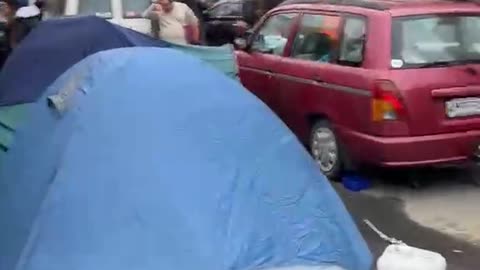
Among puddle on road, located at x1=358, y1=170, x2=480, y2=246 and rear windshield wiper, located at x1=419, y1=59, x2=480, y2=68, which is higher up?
rear windshield wiper, located at x1=419, y1=59, x2=480, y2=68

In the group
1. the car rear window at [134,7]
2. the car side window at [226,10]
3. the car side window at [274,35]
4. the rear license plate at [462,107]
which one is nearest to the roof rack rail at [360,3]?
the car side window at [274,35]

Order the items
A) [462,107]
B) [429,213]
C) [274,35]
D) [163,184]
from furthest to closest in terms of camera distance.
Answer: [274,35] → [462,107] → [429,213] → [163,184]

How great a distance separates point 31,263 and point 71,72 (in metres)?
1.24

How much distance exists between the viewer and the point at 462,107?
8500 millimetres

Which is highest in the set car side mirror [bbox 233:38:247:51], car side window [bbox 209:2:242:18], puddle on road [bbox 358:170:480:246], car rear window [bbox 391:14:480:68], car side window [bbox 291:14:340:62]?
car rear window [bbox 391:14:480:68]

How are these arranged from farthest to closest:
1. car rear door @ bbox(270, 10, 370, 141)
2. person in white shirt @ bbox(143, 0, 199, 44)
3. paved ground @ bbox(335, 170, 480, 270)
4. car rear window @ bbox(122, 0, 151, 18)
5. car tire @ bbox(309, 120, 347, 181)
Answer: car rear window @ bbox(122, 0, 151, 18)
person in white shirt @ bbox(143, 0, 199, 44)
car tire @ bbox(309, 120, 347, 181)
car rear door @ bbox(270, 10, 370, 141)
paved ground @ bbox(335, 170, 480, 270)

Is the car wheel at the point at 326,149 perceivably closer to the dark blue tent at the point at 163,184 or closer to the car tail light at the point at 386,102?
the car tail light at the point at 386,102

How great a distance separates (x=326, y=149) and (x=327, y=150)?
0.02m

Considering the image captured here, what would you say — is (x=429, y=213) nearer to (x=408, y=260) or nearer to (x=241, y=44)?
(x=408, y=260)

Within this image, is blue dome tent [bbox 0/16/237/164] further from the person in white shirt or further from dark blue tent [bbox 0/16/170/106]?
the person in white shirt

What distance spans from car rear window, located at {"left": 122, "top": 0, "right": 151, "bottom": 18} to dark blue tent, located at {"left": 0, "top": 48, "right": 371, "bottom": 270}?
29.1 feet

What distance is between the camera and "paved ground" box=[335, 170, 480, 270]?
736 cm

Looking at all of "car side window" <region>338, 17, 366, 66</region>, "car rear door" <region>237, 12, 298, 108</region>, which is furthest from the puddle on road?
"car rear door" <region>237, 12, 298, 108</region>

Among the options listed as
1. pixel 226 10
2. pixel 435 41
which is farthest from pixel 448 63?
pixel 226 10
